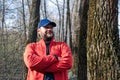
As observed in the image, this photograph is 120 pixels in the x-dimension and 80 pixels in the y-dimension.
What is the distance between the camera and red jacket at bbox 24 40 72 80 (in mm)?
5211

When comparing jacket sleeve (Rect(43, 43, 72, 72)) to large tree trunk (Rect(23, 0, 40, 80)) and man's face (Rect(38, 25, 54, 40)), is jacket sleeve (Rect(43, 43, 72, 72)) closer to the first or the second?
man's face (Rect(38, 25, 54, 40))

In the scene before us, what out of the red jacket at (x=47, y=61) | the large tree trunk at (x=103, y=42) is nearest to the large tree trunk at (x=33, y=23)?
the large tree trunk at (x=103, y=42)

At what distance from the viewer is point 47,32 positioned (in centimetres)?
532

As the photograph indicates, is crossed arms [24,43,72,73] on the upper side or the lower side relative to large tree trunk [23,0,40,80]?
lower

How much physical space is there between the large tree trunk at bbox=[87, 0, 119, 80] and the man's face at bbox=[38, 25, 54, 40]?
82cm

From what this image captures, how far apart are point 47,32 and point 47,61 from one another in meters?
0.45

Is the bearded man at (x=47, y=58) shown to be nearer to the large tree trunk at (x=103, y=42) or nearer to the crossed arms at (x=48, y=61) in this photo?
the crossed arms at (x=48, y=61)

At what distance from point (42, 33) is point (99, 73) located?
1159 millimetres

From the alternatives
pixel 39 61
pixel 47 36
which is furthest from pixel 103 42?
pixel 39 61

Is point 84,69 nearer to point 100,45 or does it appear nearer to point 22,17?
point 100,45

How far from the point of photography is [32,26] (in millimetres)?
13336

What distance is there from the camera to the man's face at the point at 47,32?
17.4 ft

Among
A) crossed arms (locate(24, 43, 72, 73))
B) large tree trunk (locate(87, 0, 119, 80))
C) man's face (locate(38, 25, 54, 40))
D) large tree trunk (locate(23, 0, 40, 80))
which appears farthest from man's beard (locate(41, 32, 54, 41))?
large tree trunk (locate(23, 0, 40, 80))

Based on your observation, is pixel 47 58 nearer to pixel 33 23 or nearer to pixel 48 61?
pixel 48 61
